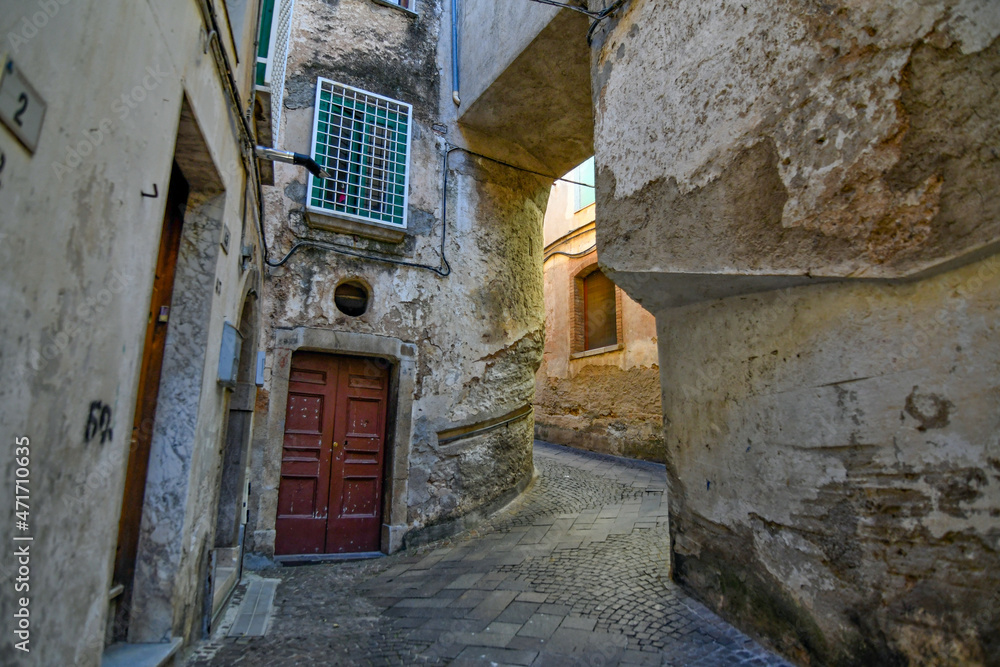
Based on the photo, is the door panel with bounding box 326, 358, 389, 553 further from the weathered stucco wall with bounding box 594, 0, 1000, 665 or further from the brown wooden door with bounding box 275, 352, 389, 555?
the weathered stucco wall with bounding box 594, 0, 1000, 665

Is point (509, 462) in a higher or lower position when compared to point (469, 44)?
lower

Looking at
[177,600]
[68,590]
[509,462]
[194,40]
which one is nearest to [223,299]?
[194,40]

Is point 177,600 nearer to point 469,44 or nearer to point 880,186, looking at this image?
point 880,186

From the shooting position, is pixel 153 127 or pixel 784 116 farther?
pixel 784 116

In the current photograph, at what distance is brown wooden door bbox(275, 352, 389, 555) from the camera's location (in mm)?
5574

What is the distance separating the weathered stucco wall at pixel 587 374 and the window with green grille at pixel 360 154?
4600 mm

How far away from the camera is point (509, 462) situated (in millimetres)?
6730

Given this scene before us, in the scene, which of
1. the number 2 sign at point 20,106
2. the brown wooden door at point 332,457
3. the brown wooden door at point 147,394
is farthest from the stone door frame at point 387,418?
the number 2 sign at point 20,106

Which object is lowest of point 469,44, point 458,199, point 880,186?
point 880,186

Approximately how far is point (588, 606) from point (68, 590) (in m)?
2.59

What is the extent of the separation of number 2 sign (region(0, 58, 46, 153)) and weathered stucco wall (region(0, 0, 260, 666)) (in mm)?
30

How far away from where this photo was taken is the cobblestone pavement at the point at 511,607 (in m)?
2.80

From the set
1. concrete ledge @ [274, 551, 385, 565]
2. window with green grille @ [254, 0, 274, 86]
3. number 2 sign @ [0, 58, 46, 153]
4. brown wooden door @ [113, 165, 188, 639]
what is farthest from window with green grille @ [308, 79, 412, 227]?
number 2 sign @ [0, 58, 46, 153]

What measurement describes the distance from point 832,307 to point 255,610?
408cm
